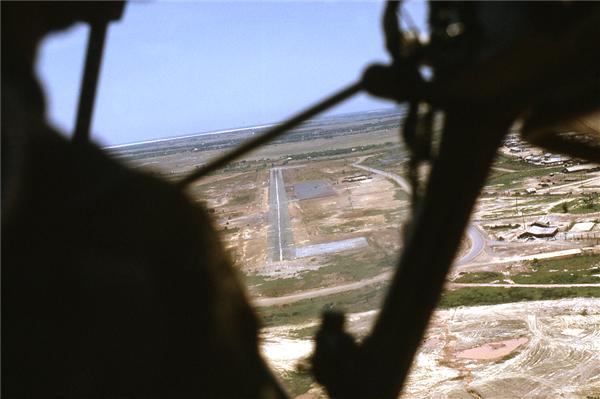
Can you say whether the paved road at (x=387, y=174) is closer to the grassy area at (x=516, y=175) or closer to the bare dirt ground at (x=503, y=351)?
the grassy area at (x=516, y=175)

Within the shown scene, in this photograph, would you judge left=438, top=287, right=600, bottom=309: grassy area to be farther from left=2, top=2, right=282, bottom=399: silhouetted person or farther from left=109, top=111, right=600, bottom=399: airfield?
left=2, top=2, right=282, bottom=399: silhouetted person

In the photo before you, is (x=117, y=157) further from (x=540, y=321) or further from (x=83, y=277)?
(x=540, y=321)

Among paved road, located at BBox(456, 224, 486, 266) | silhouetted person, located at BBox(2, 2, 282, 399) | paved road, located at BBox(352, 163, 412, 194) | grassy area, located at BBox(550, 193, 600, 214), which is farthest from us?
paved road, located at BBox(352, 163, 412, 194)

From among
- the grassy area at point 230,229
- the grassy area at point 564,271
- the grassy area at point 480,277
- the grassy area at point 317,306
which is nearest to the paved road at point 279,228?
the grassy area at point 230,229

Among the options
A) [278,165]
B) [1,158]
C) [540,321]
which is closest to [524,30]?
[1,158]

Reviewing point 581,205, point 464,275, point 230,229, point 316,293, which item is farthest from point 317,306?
point 581,205

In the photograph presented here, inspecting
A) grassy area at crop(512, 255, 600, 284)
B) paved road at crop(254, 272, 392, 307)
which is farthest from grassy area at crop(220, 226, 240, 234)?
grassy area at crop(512, 255, 600, 284)
